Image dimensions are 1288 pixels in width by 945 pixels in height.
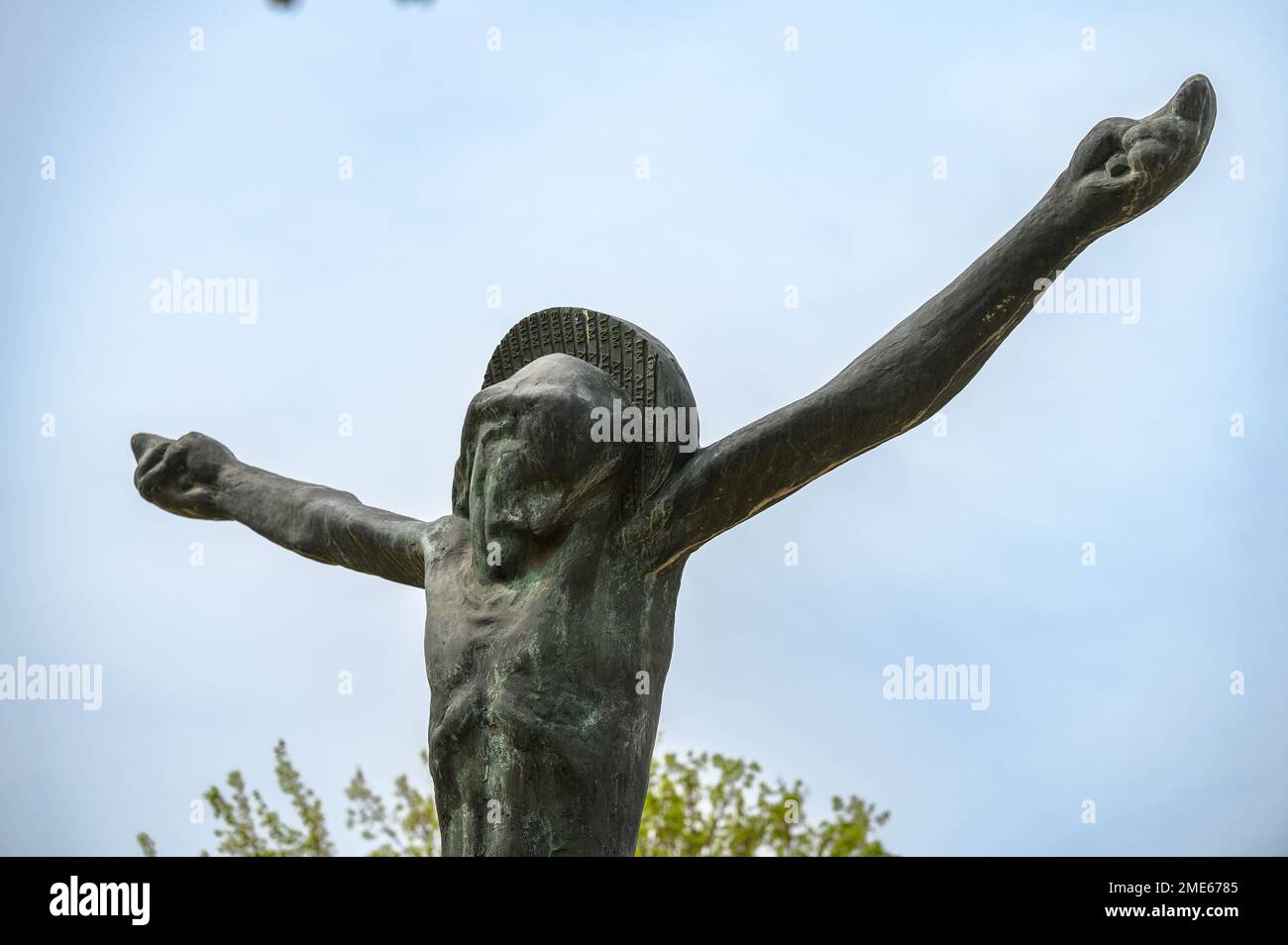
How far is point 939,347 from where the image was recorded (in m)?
4.30

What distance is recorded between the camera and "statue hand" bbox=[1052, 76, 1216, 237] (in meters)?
4.05

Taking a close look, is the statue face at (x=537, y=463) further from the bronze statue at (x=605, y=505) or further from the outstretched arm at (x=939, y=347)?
the outstretched arm at (x=939, y=347)

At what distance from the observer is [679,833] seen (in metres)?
12.3

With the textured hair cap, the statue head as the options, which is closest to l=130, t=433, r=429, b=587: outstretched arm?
the statue head

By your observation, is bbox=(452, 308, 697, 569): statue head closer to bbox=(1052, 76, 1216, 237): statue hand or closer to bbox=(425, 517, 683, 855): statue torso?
bbox=(425, 517, 683, 855): statue torso

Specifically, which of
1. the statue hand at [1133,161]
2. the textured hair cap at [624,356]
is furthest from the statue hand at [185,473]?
the statue hand at [1133,161]

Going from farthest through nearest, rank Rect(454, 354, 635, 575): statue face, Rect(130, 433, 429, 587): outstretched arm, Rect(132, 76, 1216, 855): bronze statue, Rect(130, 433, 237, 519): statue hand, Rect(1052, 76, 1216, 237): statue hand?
Rect(130, 433, 237, 519): statue hand < Rect(130, 433, 429, 587): outstretched arm < Rect(454, 354, 635, 575): statue face < Rect(132, 76, 1216, 855): bronze statue < Rect(1052, 76, 1216, 237): statue hand

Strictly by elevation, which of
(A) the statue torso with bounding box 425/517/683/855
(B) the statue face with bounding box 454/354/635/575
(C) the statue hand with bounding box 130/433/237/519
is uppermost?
(C) the statue hand with bounding box 130/433/237/519

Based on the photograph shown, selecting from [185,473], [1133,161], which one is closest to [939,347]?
[1133,161]

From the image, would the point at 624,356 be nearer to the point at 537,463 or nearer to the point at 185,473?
the point at 537,463

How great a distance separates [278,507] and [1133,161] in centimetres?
307

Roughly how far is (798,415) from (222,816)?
9.40 meters
